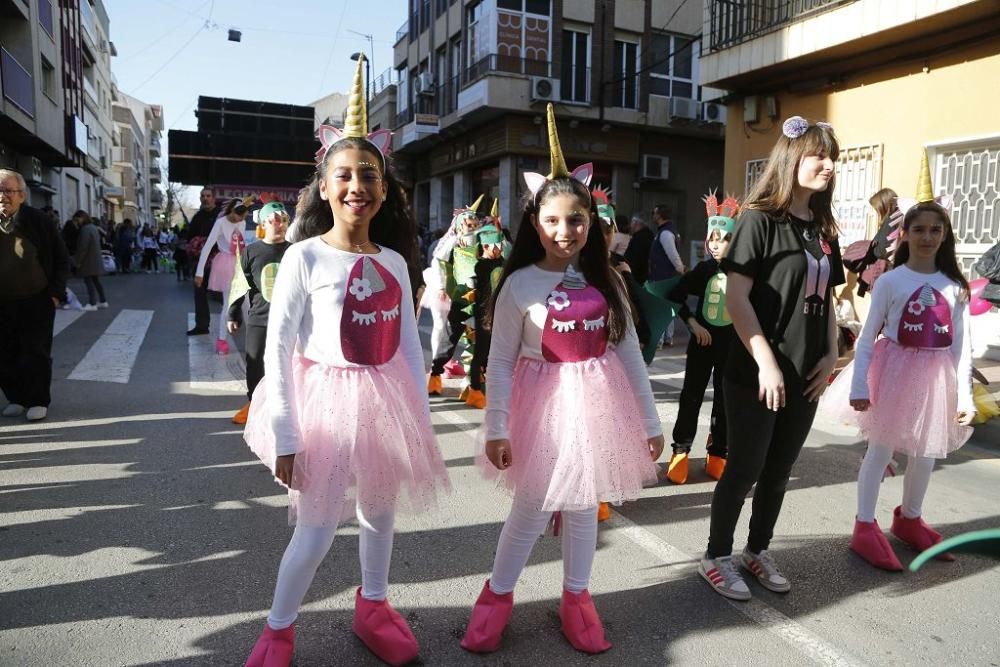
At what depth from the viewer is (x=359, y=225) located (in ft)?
8.64

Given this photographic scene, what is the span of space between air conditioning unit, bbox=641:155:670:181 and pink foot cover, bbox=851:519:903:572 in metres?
19.4

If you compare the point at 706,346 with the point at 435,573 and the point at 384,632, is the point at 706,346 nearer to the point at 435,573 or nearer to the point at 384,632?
the point at 435,573

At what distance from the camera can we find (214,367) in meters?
8.62

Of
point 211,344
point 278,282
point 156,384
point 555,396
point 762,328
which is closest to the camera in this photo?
point 278,282

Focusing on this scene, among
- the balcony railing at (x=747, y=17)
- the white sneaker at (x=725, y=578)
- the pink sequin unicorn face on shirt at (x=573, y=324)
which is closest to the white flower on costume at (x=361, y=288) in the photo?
the pink sequin unicorn face on shirt at (x=573, y=324)

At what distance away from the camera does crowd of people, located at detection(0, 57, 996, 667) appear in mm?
2512

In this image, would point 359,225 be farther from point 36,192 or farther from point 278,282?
point 36,192

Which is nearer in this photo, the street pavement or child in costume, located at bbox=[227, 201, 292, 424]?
the street pavement

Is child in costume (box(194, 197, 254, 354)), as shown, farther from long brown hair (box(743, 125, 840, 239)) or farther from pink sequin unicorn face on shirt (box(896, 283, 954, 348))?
pink sequin unicorn face on shirt (box(896, 283, 954, 348))

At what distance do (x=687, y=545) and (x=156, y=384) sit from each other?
5927 mm

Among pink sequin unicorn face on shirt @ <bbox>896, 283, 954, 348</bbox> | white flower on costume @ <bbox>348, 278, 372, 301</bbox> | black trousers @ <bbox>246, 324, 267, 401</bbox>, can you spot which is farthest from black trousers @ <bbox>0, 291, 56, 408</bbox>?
pink sequin unicorn face on shirt @ <bbox>896, 283, 954, 348</bbox>

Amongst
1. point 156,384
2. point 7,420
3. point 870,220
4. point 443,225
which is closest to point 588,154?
point 443,225

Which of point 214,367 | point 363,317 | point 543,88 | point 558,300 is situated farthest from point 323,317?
point 543,88

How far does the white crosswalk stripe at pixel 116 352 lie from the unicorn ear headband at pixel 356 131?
5.96 metres
